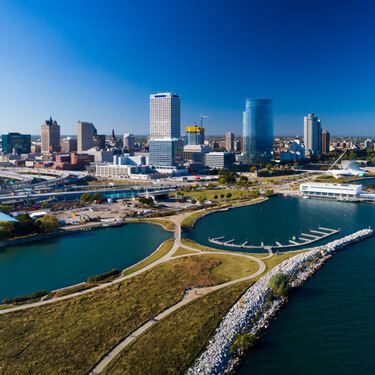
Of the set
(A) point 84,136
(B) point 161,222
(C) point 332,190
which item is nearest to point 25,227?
(B) point 161,222

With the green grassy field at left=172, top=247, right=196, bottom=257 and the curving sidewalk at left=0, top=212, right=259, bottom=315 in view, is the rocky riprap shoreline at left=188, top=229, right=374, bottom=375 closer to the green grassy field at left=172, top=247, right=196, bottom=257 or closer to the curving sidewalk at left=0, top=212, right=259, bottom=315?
the curving sidewalk at left=0, top=212, right=259, bottom=315

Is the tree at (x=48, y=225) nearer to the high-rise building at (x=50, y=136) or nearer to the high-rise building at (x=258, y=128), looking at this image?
the high-rise building at (x=258, y=128)

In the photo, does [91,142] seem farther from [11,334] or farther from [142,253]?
[11,334]

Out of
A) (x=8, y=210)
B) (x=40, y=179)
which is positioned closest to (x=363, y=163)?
(x=40, y=179)

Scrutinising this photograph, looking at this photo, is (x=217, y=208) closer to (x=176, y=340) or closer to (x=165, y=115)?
(x=176, y=340)

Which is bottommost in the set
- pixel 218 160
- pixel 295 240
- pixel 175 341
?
pixel 175 341

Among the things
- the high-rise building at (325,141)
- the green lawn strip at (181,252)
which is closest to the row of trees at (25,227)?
the green lawn strip at (181,252)
